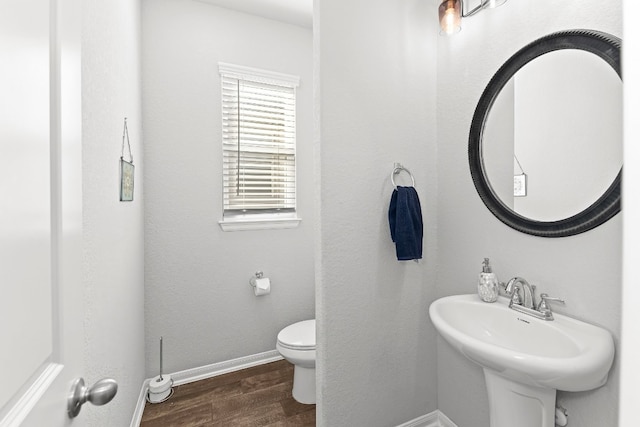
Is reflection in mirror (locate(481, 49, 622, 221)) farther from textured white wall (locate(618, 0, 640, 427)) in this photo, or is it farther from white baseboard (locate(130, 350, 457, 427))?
white baseboard (locate(130, 350, 457, 427))

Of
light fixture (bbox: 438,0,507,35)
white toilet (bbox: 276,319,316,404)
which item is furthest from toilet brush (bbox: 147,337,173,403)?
light fixture (bbox: 438,0,507,35)

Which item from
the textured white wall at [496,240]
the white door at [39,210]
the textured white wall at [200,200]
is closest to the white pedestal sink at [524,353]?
the textured white wall at [496,240]

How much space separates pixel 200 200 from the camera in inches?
86.0

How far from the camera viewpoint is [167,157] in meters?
2.08

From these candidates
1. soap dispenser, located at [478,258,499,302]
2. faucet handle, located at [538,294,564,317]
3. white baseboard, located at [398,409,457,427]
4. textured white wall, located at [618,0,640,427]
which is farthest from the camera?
white baseboard, located at [398,409,457,427]

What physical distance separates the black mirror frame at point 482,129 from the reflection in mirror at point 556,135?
0.07 ft

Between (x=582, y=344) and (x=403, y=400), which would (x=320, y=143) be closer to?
(x=582, y=344)

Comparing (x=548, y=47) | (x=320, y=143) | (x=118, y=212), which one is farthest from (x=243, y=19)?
(x=548, y=47)

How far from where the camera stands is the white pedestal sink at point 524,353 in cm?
86

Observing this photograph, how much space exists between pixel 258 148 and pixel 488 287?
185cm

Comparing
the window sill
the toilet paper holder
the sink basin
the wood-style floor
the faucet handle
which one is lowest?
the wood-style floor

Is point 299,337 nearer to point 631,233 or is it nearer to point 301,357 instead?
point 301,357

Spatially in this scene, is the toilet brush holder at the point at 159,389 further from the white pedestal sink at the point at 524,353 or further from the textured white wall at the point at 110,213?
the white pedestal sink at the point at 524,353

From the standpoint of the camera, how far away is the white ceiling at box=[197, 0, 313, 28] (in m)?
2.15
